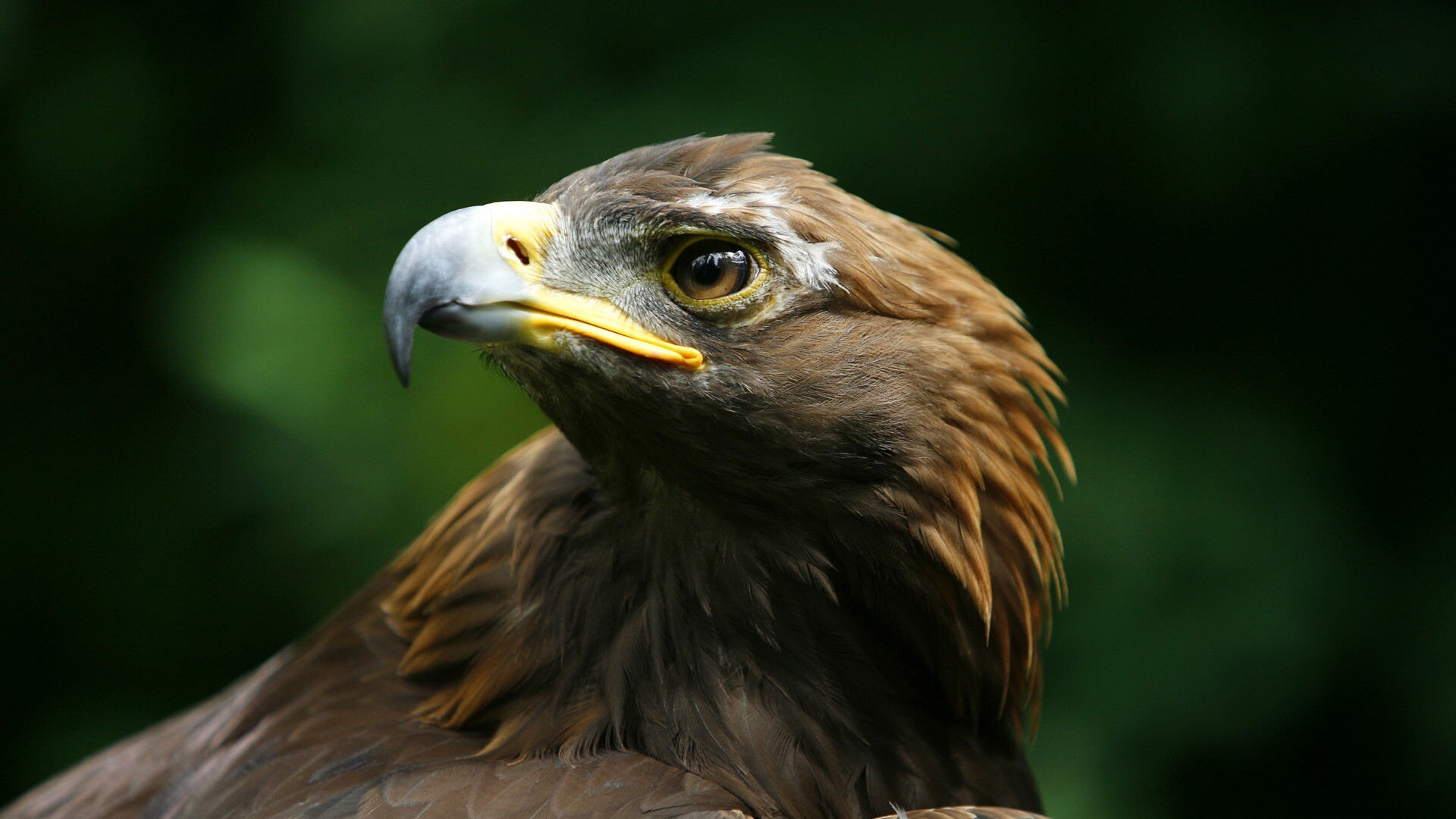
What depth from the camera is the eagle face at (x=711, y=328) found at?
161 cm

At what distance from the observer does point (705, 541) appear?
5.71ft

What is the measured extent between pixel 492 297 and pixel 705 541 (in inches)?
18.2

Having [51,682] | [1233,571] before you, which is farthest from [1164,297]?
[51,682]

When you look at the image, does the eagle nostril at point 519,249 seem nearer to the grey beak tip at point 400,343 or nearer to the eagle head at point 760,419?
the eagle head at point 760,419

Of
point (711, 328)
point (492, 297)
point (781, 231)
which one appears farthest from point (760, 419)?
point (492, 297)

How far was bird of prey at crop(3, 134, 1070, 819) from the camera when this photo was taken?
1.61 metres

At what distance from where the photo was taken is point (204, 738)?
6.59 feet

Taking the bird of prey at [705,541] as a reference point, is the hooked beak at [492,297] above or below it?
above

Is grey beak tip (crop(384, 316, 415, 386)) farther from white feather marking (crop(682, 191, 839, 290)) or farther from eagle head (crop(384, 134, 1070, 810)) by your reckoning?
white feather marking (crop(682, 191, 839, 290))

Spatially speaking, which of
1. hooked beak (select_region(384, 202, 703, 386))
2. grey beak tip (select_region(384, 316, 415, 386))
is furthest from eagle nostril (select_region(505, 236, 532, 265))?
grey beak tip (select_region(384, 316, 415, 386))

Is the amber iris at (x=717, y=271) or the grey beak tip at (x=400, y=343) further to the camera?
the amber iris at (x=717, y=271)

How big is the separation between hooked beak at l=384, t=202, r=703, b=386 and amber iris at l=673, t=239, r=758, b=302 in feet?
0.27

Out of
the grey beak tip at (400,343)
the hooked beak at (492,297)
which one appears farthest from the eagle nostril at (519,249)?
the grey beak tip at (400,343)

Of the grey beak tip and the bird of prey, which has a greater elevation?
the grey beak tip
